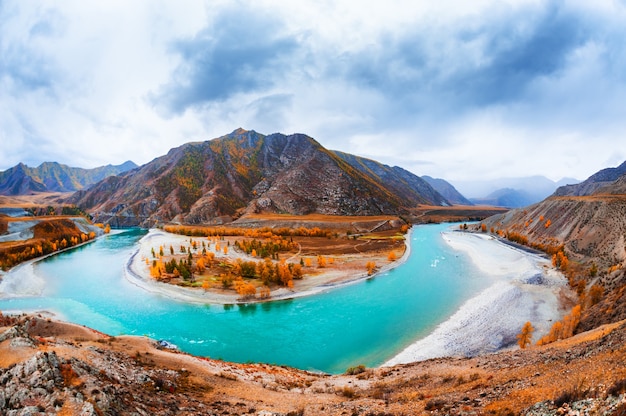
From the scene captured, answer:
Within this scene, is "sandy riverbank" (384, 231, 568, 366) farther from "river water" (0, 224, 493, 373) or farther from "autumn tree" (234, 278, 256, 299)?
"autumn tree" (234, 278, 256, 299)

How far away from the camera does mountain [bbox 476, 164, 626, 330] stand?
112 ft

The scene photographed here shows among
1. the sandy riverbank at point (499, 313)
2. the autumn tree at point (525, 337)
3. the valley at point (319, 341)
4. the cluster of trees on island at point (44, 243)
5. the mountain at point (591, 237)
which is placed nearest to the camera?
the valley at point (319, 341)

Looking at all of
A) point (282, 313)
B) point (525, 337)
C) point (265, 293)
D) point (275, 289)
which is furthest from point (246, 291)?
point (525, 337)

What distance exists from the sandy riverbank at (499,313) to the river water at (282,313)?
2.02 m

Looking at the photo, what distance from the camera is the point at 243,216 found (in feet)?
561

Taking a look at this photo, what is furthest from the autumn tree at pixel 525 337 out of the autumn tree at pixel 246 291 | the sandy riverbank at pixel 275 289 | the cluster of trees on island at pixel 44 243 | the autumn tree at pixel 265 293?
the cluster of trees on island at pixel 44 243

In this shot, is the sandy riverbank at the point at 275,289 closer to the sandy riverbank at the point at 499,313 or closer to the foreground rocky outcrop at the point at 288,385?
the sandy riverbank at the point at 499,313

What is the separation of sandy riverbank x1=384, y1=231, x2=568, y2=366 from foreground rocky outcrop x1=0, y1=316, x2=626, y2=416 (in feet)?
37.5

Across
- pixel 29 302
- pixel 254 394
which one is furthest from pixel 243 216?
pixel 254 394

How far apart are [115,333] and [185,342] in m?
11.2

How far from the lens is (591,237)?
6606cm

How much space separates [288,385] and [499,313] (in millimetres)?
35177

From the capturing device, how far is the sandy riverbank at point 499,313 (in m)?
35.1

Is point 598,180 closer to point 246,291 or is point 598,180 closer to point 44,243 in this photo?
point 246,291
